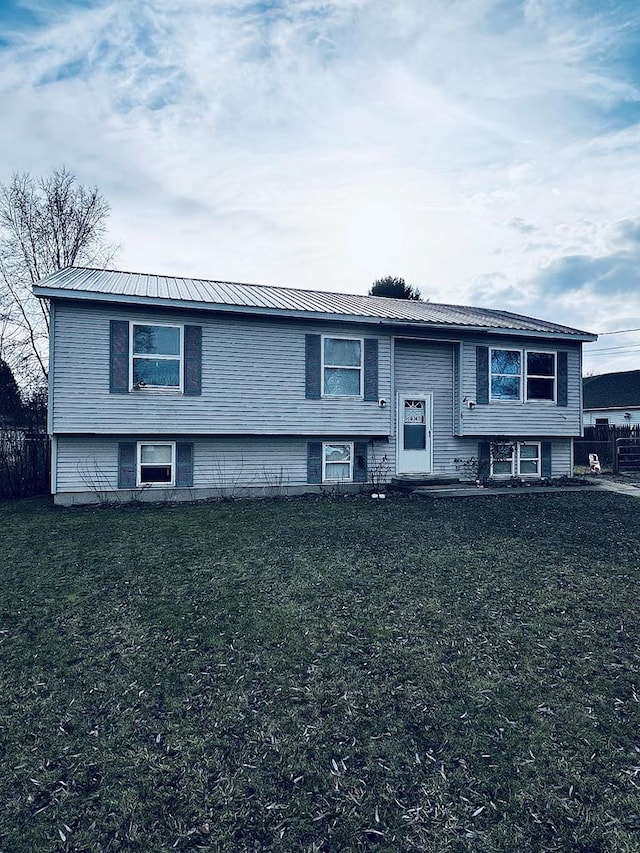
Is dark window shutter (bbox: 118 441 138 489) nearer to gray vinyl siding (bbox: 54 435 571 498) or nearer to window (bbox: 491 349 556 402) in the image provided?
gray vinyl siding (bbox: 54 435 571 498)

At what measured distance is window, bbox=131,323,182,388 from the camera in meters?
10.9

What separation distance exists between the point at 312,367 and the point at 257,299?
2306mm

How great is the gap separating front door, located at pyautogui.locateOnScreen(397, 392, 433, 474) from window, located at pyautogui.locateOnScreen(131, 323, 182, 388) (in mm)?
5999

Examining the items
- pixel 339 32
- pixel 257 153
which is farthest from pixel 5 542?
pixel 339 32

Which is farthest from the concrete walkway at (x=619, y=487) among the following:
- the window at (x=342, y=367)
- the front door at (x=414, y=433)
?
the window at (x=342, y=367)

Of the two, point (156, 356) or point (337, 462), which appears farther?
point (337, 462)

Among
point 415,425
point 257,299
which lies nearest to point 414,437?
point 415,425

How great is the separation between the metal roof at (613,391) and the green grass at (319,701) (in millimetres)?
30042

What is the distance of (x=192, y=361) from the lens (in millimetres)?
11234

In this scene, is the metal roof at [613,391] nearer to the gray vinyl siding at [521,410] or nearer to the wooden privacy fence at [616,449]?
the wooden privacy fence at [616,449]

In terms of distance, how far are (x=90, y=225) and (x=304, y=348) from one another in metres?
15.4

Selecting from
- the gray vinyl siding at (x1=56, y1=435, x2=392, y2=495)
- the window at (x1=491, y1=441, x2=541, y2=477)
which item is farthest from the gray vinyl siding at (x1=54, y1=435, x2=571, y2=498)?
the window at (x1=491, y1=441, x2=541, y2=477)

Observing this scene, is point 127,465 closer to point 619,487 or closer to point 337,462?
point 337,462

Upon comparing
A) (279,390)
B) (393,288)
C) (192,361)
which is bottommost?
(279,390)
